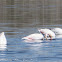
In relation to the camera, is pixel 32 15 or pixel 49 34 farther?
pixel 32 15

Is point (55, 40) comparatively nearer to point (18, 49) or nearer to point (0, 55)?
point (18, 49)

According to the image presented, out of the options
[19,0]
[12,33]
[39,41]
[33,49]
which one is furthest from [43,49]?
[19,0]

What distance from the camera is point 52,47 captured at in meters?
11.0

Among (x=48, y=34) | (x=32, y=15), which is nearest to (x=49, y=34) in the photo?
(x=48, y=34)

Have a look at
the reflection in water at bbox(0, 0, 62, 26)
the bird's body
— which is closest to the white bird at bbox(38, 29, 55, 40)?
the bird's body

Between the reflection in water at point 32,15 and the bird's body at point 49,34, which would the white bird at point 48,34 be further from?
the reflection in water at point 32,15

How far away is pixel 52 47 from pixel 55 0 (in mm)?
23860

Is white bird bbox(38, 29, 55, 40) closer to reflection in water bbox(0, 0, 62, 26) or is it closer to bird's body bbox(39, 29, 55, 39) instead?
bird's body bbox(39, 29, 55, 39)

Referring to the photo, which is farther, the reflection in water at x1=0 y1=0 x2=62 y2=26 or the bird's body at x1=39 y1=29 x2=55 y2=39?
the reflection in water at x1=0 y1=0 x2=62 y2=26

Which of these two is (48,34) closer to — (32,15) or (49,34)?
(49,34)

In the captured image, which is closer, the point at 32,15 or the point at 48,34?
the point at 48,34

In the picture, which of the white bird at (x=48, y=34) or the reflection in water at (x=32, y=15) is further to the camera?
the reflection in water at (x=32, y=15)

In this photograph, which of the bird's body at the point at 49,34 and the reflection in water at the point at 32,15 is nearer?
the bird's body at the point at 49,34

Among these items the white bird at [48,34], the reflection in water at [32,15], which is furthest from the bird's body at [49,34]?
the reflection in water at [32,15]
